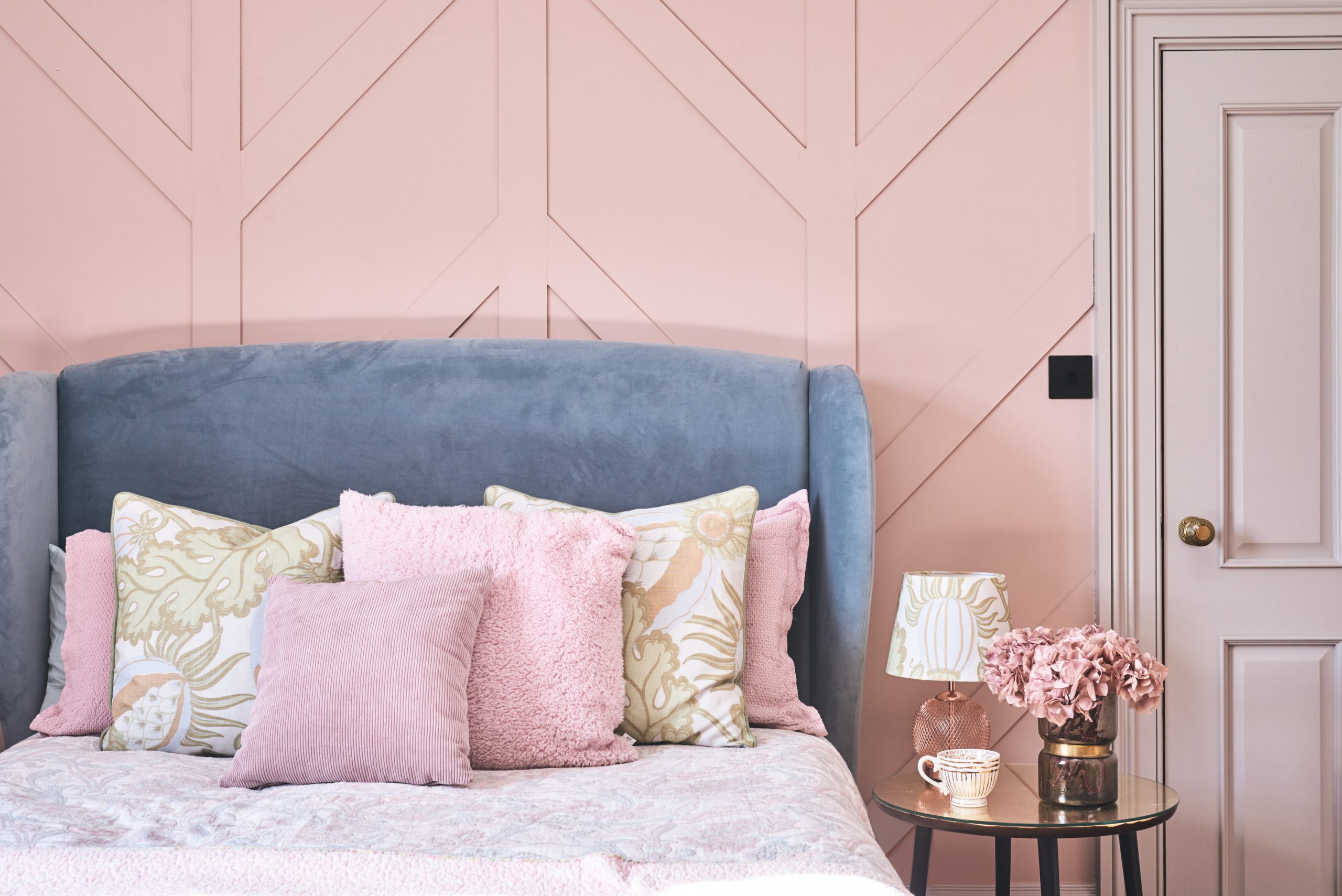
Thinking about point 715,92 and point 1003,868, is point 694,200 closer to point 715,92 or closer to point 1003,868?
point 715,92

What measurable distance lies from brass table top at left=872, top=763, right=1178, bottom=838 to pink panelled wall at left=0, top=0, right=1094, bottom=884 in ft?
1.27

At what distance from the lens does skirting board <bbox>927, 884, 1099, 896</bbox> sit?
6.81ft

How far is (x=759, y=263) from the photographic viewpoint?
6.97 feet

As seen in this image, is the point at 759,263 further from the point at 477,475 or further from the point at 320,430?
the point at 320,430

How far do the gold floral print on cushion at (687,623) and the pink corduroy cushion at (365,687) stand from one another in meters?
0.29

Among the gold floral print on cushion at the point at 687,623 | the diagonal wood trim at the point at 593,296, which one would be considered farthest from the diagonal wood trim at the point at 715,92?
the gold floral print on cushion at the point at 687,623

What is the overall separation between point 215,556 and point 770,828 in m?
1.02

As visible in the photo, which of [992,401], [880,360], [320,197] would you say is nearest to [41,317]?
[320,197]

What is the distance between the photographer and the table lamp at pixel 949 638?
178 centimetres

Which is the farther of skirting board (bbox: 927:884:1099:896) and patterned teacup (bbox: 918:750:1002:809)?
skirting board (bbox: 927:884:1099:896)

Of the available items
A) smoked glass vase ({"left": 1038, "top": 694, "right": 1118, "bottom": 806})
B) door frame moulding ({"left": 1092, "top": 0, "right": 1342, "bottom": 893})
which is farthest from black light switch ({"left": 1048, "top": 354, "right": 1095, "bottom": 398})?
smoked glass vase ({"left": 1038, "top": 694, "right": 1118, "bottom": 806})

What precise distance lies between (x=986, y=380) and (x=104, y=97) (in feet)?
6.44

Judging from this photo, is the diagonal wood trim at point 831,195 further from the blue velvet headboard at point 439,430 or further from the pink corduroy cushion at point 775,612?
the pink corduroy cushion at point 775,612

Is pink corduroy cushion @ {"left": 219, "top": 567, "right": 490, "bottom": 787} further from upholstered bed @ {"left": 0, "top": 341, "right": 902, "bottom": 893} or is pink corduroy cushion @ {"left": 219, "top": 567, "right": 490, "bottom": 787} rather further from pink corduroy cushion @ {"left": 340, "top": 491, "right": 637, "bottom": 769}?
upholstered bed @ {"left": 0, "top": 341, "right": 902, "bottom": 893}
